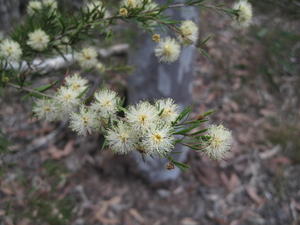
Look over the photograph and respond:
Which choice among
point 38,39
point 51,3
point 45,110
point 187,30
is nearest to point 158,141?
point 45,110

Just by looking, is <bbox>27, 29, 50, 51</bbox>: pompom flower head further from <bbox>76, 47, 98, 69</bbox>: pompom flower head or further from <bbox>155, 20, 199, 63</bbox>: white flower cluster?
<bbox>155, 20, 199, 63</bbox>: white flower cluster

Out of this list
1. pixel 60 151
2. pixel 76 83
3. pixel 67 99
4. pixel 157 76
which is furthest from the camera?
pixel 60 151

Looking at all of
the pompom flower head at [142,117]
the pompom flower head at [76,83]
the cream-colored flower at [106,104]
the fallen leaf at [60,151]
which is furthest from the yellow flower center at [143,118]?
the fallen leaf at [60,151]

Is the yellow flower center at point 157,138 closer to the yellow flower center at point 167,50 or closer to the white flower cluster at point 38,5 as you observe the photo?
the yellow flower center at point 167,50

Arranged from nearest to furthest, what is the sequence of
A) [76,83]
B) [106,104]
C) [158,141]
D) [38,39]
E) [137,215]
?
[158,141] < [106,104] < [76,83] < [38,39] < [137,215]

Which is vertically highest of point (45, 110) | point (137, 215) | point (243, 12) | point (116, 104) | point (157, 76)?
point (243, 12)

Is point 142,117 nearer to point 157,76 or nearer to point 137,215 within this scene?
point 157,76
